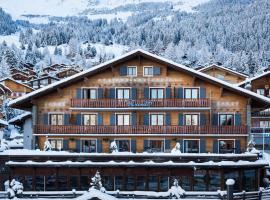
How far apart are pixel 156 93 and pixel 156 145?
4.16 meters

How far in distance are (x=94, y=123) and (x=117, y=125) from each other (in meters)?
1.94

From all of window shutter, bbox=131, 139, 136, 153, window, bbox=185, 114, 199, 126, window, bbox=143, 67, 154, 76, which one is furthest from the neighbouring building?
window shutter, bbox=131, 139, 136, 153

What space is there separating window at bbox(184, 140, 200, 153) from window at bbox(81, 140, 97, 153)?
7.27m

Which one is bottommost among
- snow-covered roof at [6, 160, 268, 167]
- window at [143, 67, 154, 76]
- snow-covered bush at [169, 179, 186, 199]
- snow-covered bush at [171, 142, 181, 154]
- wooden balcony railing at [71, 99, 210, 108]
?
snow-covered bush at [169, 179, 186, 199]

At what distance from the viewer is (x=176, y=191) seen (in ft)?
111

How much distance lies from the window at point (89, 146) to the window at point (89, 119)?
1451mm

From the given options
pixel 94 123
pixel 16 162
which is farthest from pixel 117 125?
pixel 16 162

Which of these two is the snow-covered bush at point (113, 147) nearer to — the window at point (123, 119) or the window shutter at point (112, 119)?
the window shutter at point (112, 119)

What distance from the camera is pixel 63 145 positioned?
41.7 m

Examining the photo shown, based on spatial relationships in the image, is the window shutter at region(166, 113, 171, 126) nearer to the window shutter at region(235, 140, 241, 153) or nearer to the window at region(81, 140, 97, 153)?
the window shutter at region(235, 140, 241, 153)

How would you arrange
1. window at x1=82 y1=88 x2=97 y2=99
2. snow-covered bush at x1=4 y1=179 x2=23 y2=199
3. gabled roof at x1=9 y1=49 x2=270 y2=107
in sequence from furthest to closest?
1. window at x1=82 y1=88 x2=97 y2=99
2. gabled roof at x1=9 y1=49 x2=270 y2=107
3. snow-covered bush at x1=4 y1=179 x2=23 y2=199

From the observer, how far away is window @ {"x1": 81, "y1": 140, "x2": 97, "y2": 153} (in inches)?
1645

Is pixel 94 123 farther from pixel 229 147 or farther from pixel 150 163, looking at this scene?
pixel 229 147

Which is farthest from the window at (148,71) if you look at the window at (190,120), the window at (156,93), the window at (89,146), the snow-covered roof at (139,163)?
the snow-covered roof at (139,163)
